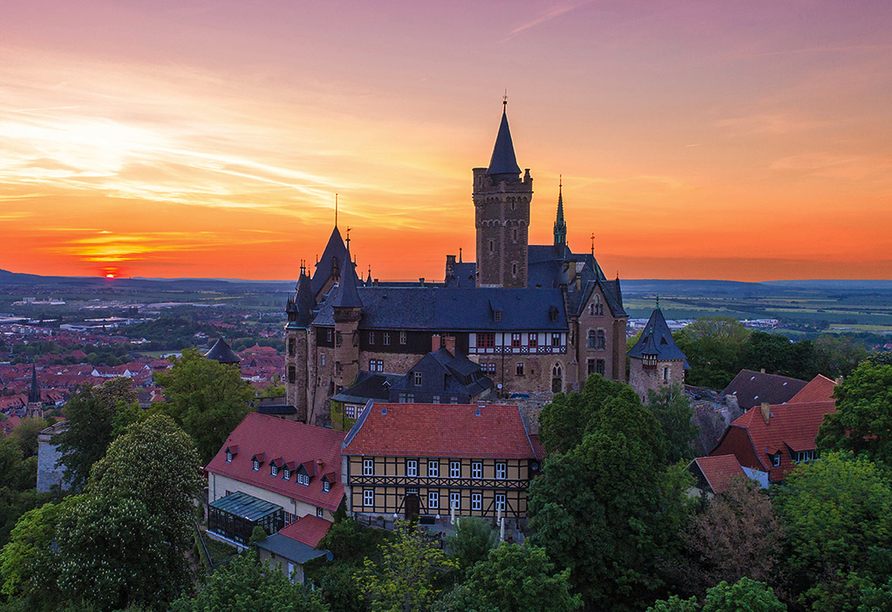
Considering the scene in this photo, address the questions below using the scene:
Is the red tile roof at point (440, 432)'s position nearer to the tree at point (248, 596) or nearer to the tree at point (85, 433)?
the tree at point (248, 596)

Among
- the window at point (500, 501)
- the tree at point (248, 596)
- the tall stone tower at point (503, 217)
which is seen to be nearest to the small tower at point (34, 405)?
the tall stone tower at point (503, 217)

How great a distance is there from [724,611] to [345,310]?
35.8 m

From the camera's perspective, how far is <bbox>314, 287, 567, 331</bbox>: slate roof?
169ft

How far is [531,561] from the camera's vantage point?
24156mm

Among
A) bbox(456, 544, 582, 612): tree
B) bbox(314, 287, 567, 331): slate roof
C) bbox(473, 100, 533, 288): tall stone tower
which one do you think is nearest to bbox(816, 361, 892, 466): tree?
bbox(456, 544, 582, 612): tree

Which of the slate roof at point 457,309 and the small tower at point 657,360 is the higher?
the slate roof at point 457,309

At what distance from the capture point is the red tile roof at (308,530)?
34.2 meters

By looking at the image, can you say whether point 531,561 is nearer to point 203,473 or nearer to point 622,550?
point 622,550

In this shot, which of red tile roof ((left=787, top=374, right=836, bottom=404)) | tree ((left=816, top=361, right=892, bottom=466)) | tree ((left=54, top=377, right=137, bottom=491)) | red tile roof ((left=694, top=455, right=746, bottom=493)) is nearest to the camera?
tree ((left=816, top=361, right=892, bottom=466))

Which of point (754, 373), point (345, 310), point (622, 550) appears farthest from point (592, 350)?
point (622, 550)

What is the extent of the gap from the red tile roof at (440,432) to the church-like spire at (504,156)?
28.9 metres

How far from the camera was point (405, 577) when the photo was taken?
89.7 ft

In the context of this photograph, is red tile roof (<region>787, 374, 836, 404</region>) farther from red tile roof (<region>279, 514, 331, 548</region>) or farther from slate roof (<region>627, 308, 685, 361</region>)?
red tile roof (<region>279, 514, 331, 548</region>)

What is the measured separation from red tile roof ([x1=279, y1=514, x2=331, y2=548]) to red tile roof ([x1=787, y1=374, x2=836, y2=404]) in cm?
3658
